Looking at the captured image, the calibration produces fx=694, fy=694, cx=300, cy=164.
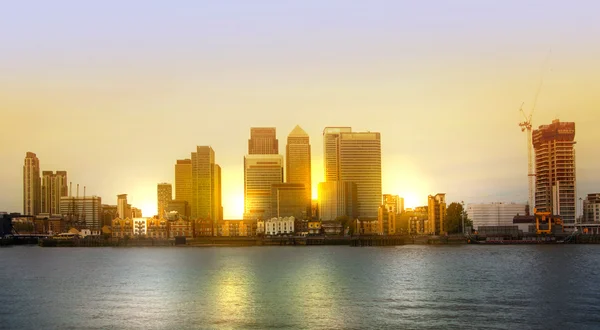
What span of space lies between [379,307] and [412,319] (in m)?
7.78

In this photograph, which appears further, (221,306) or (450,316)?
(221,306)

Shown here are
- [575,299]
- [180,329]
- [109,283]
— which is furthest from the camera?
[109,283]

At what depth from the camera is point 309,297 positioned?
7362cm

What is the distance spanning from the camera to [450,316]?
58812 millimetres

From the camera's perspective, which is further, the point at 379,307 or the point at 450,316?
the point at 379,307

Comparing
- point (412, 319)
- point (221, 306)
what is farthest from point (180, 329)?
point (412, 319)

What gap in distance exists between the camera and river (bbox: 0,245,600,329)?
57.8 m

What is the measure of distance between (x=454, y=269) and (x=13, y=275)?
68.5 m

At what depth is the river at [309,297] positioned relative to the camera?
5778 cm

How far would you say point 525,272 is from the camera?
10106 centimetres

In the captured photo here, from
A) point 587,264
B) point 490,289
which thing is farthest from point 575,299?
point 587,264

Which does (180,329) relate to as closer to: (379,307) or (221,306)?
(221,306)

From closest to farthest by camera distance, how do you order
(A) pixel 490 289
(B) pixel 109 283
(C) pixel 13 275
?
(A) pixel 490 289, (B) pixel 109 283, (C) pixel 13 275

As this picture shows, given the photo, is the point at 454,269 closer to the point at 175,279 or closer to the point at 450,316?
the point at 175,279
